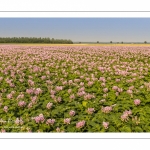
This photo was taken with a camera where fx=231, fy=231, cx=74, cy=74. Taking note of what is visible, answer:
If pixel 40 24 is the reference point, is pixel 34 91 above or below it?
below

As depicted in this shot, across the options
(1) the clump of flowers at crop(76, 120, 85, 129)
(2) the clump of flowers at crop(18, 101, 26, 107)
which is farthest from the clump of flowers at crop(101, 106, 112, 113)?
(2) the clump of flowers at crop(18, 101, 26, 107)

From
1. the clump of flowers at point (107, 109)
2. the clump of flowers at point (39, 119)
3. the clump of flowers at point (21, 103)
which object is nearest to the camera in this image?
the clump of flowers at point (39, 119)

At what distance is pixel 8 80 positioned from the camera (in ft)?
19.9

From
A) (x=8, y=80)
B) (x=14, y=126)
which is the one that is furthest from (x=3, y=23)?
(x=14, y=126)

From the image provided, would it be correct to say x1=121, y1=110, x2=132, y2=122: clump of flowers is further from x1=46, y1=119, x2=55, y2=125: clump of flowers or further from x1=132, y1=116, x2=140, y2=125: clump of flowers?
x1=46, y1=119, x2=55, y2=125: clump of flowers

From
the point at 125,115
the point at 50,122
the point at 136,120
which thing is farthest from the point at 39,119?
the point at 136,120

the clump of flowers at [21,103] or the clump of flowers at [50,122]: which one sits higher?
the clump of flowers at [21,103]

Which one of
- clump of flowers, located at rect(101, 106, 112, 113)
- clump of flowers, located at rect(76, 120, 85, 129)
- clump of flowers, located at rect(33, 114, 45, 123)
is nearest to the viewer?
clump of flowers, located at rect(76, 120, 85, 129)

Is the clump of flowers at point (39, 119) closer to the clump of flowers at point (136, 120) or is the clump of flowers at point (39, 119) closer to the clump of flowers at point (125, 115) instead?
the clump of flowers at point (125, 115)

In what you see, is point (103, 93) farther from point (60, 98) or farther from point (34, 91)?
point (34, 91)

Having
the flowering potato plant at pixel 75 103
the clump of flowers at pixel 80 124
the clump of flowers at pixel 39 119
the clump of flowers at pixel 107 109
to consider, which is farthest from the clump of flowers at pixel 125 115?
the clump of flowers at pixel 39 119
